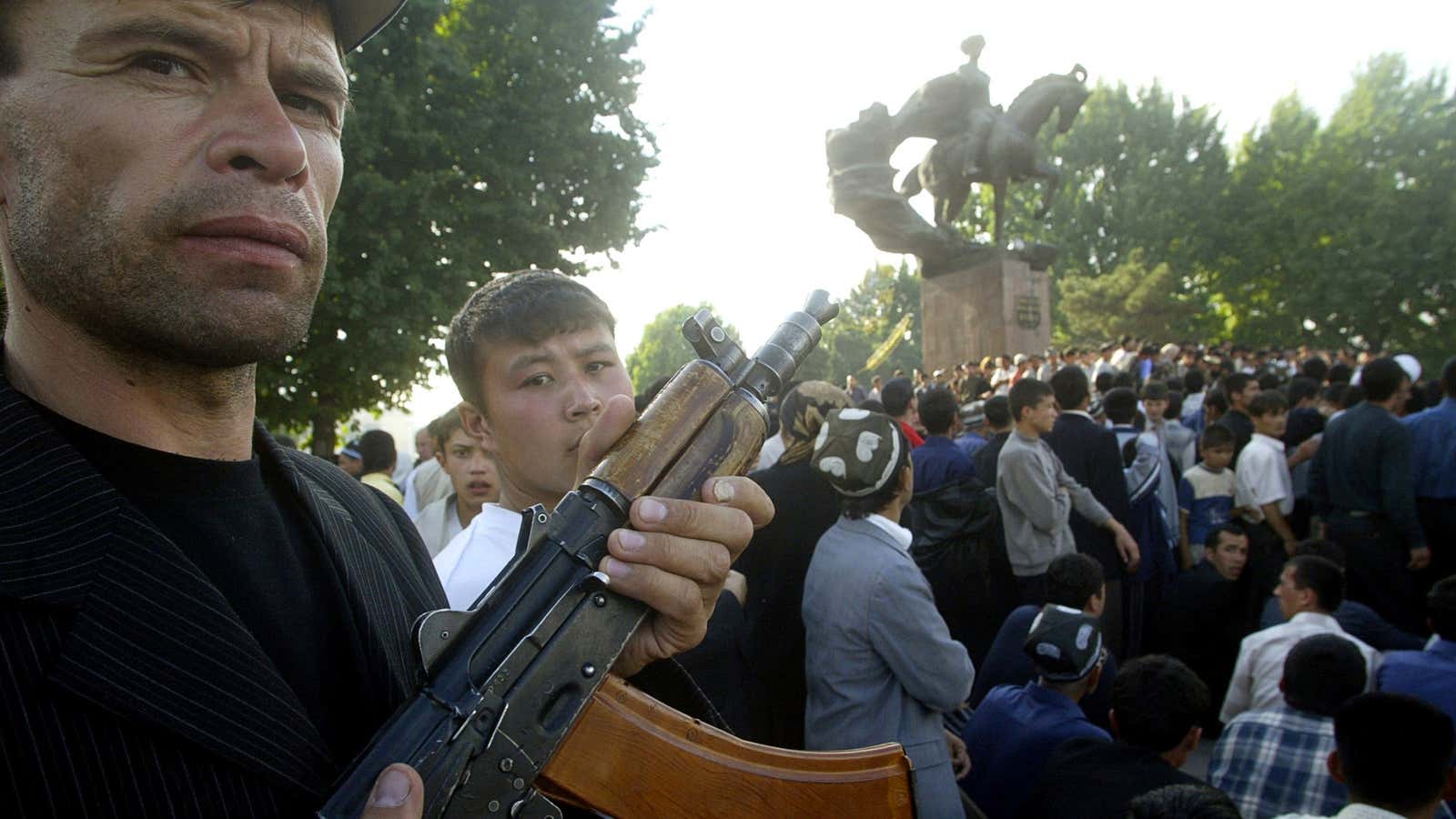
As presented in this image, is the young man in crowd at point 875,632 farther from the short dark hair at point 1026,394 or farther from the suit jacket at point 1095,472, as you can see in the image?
the suit jacket at point 1095,472

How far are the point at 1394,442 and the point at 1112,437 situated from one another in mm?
2053

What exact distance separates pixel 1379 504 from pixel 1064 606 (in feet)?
12.4

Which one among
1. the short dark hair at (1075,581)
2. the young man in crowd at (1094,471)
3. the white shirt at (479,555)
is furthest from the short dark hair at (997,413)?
the white shirt at (479,555)

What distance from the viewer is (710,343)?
5.65 feet

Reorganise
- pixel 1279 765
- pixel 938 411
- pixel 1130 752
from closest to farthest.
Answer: pixel 1130 752 → pixel 1279 765 → pixel 938 411

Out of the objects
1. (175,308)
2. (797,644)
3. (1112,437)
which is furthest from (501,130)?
(175,308)

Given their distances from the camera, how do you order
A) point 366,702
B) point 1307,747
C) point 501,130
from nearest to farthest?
point 366,702
point 1307,747
point 501,130

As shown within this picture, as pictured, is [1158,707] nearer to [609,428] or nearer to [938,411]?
[609,428]

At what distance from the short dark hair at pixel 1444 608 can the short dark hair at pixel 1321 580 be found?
0.53m

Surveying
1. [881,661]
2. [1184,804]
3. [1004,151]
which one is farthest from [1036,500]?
[1004,151]

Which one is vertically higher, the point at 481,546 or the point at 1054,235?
the point at 1054,235

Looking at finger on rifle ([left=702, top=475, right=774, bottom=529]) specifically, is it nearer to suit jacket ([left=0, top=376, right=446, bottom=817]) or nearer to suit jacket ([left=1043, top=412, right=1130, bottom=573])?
suit jacket ([left=0, top=376, right=446, bottom=817])

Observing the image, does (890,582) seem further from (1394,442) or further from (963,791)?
(1394,442)

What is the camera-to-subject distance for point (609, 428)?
161 centimetres
